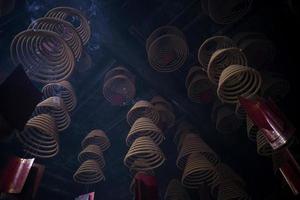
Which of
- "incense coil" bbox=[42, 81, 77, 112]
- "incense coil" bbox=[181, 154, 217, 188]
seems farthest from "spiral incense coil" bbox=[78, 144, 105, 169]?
"incense coil" bbox=[181, 154, 217, 188]

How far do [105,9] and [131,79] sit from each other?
1.37 m

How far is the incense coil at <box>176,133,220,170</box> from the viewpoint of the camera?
196 inches

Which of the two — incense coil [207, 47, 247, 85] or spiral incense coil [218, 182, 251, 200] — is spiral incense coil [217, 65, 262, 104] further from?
spiral incense coil [218, 182, 251, 200]

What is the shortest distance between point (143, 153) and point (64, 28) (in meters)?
2.31

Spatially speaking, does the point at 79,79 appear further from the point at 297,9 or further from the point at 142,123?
the point at 297,9

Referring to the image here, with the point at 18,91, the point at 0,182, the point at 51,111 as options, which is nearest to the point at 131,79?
the point at 51,111

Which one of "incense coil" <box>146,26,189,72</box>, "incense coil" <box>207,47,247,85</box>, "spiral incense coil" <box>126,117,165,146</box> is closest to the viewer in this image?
"incense coil" <box>207,47,247,85</box>

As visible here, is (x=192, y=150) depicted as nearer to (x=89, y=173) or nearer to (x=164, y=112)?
(x=164, y=112)

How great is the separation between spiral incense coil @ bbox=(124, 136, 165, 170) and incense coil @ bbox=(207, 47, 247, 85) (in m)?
1.36

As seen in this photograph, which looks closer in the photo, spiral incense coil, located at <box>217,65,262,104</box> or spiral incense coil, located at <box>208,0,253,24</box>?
spiral incense coil, located at <box>217,65,262,104</box>

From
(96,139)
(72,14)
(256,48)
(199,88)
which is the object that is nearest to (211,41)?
(256,48)

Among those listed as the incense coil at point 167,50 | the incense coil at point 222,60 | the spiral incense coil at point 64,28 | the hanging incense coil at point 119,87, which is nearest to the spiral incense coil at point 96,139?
the hanging incense coil at point 119,87

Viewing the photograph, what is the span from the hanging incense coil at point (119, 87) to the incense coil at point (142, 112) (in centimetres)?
49

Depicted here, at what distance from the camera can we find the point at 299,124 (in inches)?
233
